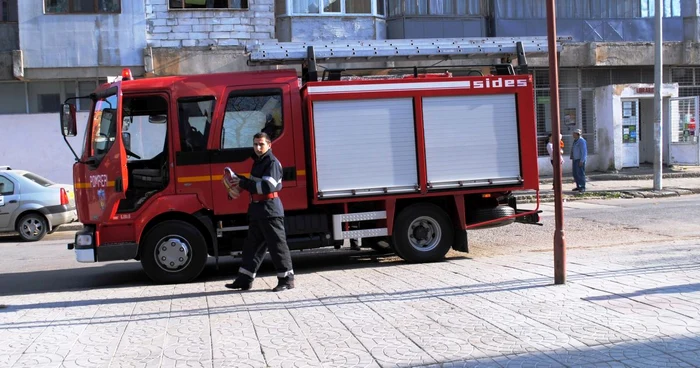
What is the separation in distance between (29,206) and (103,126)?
7.16m

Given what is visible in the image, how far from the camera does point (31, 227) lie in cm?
1552

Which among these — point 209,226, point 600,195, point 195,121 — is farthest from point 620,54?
point 209,226

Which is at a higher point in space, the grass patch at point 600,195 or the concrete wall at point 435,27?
the concrete wall at point 435,27

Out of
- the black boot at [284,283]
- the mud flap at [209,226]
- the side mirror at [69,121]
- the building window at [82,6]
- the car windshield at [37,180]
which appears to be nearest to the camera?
the black boot at [284,283]

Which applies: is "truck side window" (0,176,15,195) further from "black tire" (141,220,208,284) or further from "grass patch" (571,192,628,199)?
"grass patch" (571,192,628,199)

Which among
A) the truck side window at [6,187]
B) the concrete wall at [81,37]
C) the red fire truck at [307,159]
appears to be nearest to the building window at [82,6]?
the concrete wall at [81,37]

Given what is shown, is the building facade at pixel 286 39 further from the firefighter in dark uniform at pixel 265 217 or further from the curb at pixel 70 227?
the firefighter in dark uniform at pixel 265 217

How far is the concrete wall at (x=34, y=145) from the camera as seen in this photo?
20.3 metres

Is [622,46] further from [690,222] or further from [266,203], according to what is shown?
[266,203]

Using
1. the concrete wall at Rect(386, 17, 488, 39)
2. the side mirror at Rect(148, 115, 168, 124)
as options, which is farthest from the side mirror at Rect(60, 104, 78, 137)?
the concrete wall at Rect(386, 17, 488, 39)

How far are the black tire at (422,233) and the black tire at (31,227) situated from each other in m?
9.23

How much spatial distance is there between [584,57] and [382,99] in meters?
15.9

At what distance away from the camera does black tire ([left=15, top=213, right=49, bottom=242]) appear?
50.6ft

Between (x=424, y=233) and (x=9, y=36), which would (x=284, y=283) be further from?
(x=9, y=36)
